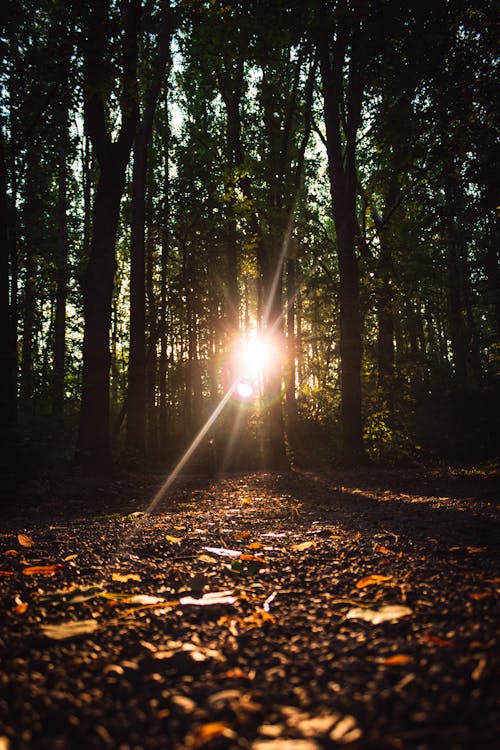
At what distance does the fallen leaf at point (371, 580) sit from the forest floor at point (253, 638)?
1 cm

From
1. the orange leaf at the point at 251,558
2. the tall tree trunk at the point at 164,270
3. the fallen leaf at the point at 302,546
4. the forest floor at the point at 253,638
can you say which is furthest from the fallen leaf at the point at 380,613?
the tall tree trunk at the point at 164,270

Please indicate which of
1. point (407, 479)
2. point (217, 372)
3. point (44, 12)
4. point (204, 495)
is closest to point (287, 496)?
point (204, 495)

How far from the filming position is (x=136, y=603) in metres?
1.77

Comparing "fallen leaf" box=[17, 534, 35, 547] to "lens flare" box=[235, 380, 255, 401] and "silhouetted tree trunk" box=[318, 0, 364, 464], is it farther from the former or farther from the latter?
"lens flare" box=[235, 380, 255, 401]

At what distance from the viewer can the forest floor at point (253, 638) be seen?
92 cm

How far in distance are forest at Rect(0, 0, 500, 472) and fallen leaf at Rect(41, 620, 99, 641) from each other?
→ 17.0ft

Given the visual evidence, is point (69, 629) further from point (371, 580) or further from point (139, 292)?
point (139, 292)

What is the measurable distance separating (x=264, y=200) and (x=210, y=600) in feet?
43.8

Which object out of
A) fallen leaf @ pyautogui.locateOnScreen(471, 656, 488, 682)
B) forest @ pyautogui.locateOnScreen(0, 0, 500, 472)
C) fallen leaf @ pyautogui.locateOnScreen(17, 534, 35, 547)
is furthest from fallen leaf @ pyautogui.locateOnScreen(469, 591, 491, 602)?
forest @ pyautogui.locateOnScreen(0, 0, 500, 472)

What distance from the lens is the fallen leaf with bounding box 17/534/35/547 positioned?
3000mm

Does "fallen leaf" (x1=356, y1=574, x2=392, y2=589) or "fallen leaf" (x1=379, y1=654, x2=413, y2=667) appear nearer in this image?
"fallen leaf" (x1=379, y1=654, x2=413, y2=667)

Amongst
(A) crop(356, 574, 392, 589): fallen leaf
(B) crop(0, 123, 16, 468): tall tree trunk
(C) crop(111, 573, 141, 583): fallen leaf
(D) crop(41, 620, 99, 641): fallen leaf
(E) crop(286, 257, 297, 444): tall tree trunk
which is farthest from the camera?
(E) crop(286, 257, 297, 444): tall tree trunk

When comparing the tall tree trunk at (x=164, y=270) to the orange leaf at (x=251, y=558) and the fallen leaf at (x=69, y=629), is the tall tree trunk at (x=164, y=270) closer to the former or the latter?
the orange leaf at (x=251, y=558)

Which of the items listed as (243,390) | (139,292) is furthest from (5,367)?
(243,390)
